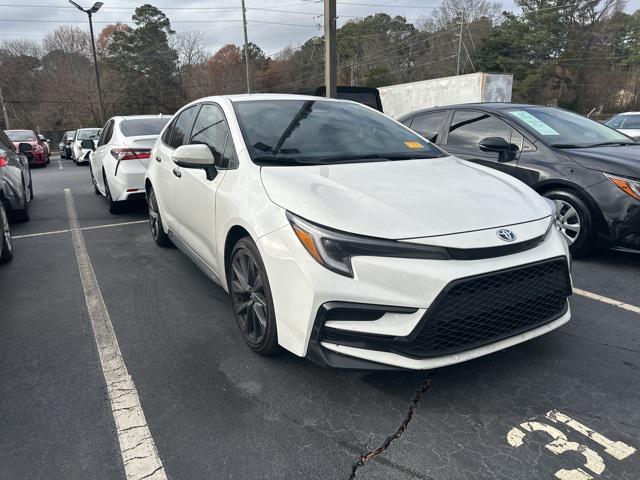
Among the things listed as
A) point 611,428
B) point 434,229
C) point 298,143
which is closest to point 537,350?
point 611,428

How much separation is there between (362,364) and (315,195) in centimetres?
89

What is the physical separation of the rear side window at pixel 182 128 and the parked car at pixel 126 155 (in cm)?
203

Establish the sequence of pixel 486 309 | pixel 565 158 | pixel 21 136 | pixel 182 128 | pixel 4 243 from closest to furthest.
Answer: pixel 486 309 → pixel 182 128 → pixel 565 158 → pixel 4 243 → pixel 21 136

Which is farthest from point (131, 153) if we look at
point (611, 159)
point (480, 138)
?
point (611, 159)

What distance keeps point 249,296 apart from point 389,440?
1183 mm

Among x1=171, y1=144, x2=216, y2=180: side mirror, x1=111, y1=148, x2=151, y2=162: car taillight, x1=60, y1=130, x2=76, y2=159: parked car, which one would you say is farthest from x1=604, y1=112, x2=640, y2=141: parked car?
x1=60, y1=130, x2=76, y2=159: parked car

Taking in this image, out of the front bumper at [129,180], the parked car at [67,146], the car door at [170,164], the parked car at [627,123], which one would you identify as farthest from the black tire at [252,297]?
the parked car at [67,146]

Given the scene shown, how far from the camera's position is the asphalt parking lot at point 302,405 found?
1.99 metres

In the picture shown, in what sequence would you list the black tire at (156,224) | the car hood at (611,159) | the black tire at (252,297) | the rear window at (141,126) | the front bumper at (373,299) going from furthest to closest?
1. the rear window at (141,126)
2. the black tire at (156,224)
3. the car hood at (611,159)
4. the black tire at (252,297)
5. the front bumper at (373,299)

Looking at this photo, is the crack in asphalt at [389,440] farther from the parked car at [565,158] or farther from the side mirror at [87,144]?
the side mirror at [87,144]

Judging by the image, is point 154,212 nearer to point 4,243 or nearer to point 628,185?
point 4,243

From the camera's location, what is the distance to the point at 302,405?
2.40 m

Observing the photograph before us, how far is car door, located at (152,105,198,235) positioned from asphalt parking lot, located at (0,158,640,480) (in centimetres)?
105

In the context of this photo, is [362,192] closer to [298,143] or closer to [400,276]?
[400,276]
